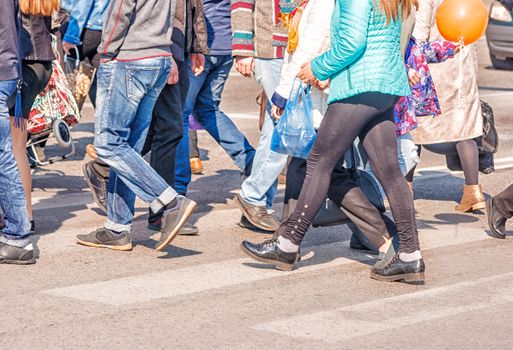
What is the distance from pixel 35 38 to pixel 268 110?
64.3 inches

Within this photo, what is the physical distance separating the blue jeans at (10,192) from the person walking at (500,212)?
9.58ft

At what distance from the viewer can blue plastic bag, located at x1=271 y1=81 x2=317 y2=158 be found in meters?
6.94

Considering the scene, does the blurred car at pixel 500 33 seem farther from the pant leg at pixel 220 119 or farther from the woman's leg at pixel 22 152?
the woman's leg at pixel 22 152

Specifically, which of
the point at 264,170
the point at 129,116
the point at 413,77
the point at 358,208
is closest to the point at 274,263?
the point at 358,208

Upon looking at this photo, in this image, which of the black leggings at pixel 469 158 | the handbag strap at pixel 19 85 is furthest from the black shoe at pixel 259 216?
the handbag strap at pixel 19 85

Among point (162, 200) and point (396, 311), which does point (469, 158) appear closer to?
point (162, 200)

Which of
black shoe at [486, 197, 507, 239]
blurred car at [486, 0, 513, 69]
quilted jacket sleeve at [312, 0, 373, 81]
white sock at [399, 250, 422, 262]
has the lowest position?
blurred car at [486, 0, 513, 69]

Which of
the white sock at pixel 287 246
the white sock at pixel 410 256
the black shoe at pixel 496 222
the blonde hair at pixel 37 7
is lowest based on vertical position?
the black shoe at pixel 496 222

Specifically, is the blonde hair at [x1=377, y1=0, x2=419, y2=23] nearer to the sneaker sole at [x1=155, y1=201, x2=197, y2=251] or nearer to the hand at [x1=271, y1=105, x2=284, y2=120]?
the hand at [x1=271, y1=105, x2=284, y2=120]

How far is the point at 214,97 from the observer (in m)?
9.26

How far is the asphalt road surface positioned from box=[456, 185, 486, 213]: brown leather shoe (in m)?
0.08

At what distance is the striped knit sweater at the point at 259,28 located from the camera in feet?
26.7

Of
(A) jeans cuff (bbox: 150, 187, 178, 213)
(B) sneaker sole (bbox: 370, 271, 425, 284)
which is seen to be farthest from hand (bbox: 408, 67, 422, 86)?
(A) jeans cuff (bbox: 150, 187, 178, 213)

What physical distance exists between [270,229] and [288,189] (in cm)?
102
